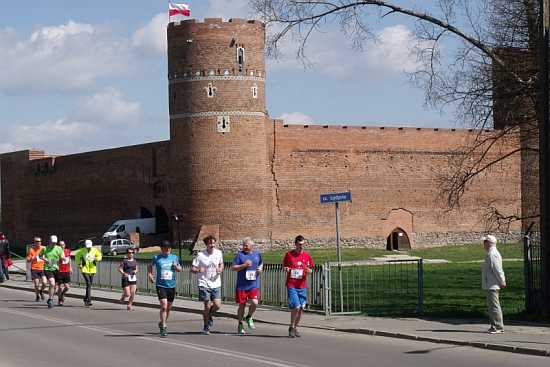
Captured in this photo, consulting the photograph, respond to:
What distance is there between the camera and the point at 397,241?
72562 mm

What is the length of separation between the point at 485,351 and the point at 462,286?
17.0 meters

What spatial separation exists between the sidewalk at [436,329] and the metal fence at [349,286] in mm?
592

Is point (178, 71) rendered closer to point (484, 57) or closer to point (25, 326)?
point (484, 57)

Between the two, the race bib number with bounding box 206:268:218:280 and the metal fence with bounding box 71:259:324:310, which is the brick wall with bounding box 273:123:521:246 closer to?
the metal fence with bounding box 71:259:324:310

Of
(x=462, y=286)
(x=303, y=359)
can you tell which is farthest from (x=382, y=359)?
(x=462, y=286)

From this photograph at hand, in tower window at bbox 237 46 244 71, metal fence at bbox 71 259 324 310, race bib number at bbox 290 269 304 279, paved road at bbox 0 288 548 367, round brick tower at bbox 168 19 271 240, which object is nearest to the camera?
paved road at bbox 0 288 548 367

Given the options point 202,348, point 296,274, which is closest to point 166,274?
point 296,274

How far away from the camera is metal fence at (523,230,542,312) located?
2228 centimetres

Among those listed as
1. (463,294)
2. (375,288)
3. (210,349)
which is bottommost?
(210,349)

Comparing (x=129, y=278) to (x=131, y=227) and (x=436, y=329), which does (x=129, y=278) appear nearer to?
(x=436, y=329)

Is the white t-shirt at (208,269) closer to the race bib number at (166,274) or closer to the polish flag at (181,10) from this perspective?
the race bib number at (166,274)

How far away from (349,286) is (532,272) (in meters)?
7.71

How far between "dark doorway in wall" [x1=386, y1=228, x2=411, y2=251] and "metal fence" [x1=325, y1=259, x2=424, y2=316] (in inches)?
1586

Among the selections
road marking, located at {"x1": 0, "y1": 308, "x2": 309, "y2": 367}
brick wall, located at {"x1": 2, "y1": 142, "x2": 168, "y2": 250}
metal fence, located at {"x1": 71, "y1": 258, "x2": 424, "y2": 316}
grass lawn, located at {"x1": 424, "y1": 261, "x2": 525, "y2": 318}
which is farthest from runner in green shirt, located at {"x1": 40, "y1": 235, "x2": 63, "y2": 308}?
brick wall, located at {"x1": 2, "y1": 142, "x2": 168, "y2": 250}
